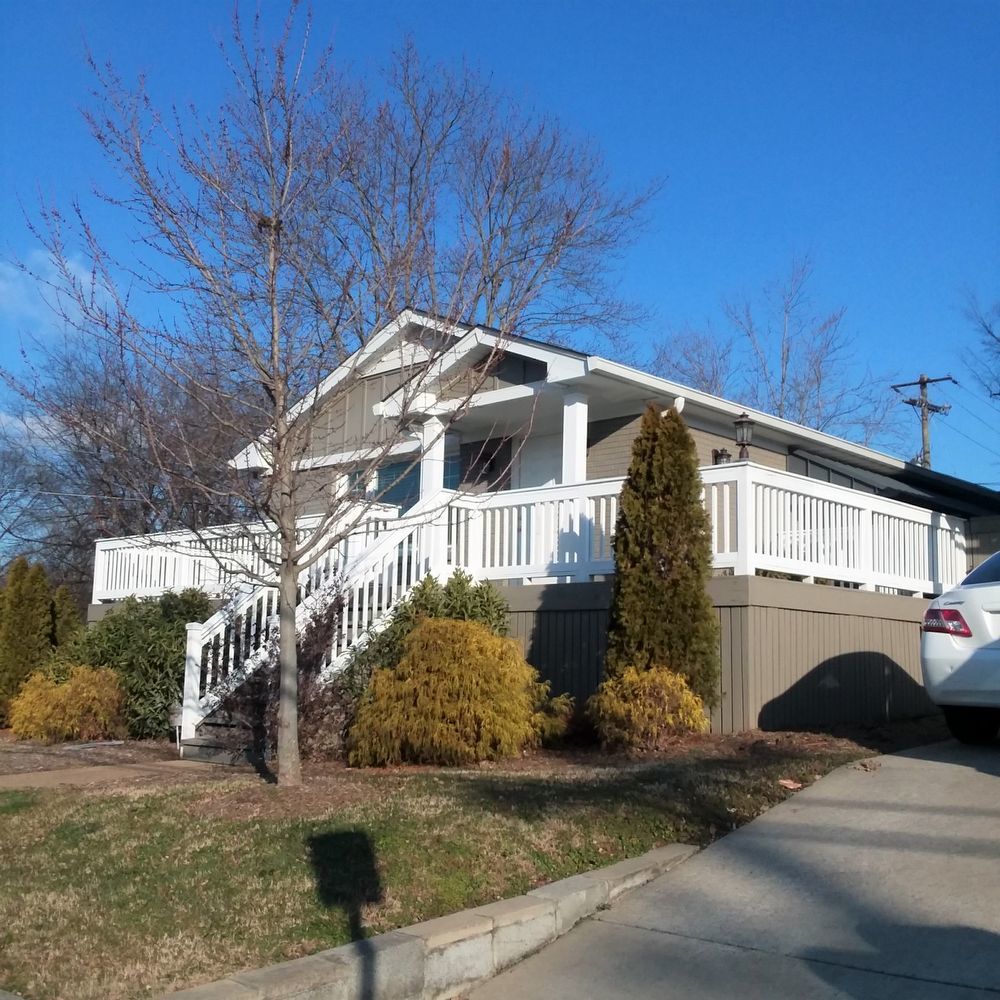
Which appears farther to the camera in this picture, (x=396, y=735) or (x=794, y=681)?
(x=794, y=681)

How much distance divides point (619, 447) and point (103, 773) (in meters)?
8.55

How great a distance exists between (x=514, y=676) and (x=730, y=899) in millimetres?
3946

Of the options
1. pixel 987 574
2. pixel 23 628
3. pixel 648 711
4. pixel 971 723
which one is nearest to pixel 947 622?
pixel 987 574

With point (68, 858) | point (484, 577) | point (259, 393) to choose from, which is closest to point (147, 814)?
point (68, 858)

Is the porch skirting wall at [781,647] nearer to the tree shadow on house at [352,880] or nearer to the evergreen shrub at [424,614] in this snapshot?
the evergreen shrub at [424,614]

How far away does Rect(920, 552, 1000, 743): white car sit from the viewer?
7.69m

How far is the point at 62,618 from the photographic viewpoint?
1645 centimetres

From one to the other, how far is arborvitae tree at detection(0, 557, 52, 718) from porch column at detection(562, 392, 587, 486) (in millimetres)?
7762

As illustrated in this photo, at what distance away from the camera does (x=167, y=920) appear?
530 cm

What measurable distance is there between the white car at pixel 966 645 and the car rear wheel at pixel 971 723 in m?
0.27

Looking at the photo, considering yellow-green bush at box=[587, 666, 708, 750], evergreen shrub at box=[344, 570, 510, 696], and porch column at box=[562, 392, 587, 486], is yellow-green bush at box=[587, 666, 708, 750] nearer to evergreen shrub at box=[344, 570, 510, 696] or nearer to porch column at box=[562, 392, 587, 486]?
evergreen shrub at box=[344, 570, 510, 696]

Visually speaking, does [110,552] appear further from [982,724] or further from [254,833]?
[982,724]

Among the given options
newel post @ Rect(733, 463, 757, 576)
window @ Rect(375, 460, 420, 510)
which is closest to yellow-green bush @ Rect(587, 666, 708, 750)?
newel post @ Rect(733, 463, 757, 576)

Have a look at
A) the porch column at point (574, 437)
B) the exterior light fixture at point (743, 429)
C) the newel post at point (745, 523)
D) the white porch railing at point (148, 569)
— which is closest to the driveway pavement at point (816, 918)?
the newel post at point (745, 523)
